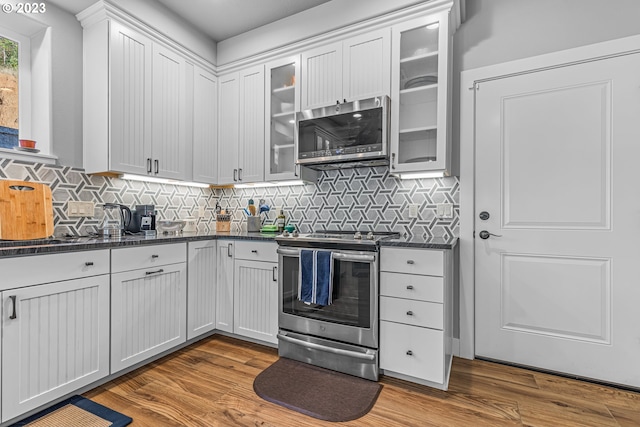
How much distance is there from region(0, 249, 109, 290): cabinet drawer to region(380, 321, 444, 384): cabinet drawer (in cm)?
184

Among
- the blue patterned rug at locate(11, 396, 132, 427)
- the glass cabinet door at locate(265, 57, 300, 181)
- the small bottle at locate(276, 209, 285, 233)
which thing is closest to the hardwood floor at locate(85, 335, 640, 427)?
the blue patterned rug at locate(11, 396, 132, 427)

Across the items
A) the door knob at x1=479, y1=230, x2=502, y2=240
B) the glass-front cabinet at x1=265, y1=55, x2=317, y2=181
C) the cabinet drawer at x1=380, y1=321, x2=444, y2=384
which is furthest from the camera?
the glass-front cabinet at x1=265, y1=55, x2=317, y2=181

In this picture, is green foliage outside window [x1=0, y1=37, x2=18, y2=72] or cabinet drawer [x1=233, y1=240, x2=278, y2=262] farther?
cabinet drawer [x1=233, y1=240, x2=278, y2=262]

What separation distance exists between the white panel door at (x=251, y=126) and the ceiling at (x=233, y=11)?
411 millimetres

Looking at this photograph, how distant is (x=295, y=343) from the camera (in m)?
2.39

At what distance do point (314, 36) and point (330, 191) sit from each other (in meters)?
1.38

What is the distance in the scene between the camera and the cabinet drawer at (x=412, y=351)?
196cm

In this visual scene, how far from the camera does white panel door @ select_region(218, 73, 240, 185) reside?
324 centimetres

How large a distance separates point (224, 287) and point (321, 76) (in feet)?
6.69

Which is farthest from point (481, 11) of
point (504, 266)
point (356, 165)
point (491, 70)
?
point (504, 266)

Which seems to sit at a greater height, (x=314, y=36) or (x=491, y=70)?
(x=314, y=36)

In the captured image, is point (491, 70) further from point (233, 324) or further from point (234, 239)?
point (233, 324)

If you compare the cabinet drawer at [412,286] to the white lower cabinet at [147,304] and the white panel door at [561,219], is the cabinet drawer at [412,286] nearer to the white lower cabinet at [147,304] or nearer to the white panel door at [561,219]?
the white panel door at [561,219]

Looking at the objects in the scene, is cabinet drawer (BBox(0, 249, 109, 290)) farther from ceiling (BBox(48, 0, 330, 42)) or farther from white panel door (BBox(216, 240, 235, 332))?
ceiling (BBox(48, 0, 330, 42))
